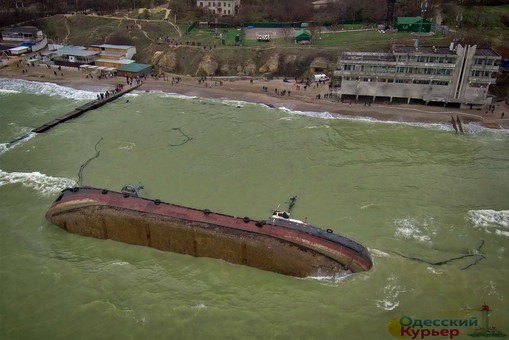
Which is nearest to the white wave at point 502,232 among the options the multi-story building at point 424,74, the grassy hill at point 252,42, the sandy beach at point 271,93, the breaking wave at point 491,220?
the breaking wave at point 491,220

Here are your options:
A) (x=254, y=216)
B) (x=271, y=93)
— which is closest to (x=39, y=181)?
(x=254, y=216)

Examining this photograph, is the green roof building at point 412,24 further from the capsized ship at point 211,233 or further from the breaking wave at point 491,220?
the capsized ship at point 211,233

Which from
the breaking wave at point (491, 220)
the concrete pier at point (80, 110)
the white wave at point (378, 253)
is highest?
the concrete pier at point (80, 110)

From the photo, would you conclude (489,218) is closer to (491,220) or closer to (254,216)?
(491,220)

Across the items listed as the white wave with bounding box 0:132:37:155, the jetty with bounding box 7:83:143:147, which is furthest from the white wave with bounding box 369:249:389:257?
the jetty with bounding box 7:83:143:147

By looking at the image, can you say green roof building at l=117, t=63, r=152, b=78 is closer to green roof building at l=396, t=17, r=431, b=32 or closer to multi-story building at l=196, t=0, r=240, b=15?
multi-story building at l=196, t=0, r=240, b=15

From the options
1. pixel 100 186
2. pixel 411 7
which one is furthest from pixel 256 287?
pixel 411 7

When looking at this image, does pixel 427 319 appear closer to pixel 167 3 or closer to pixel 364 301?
pixel 364 301
